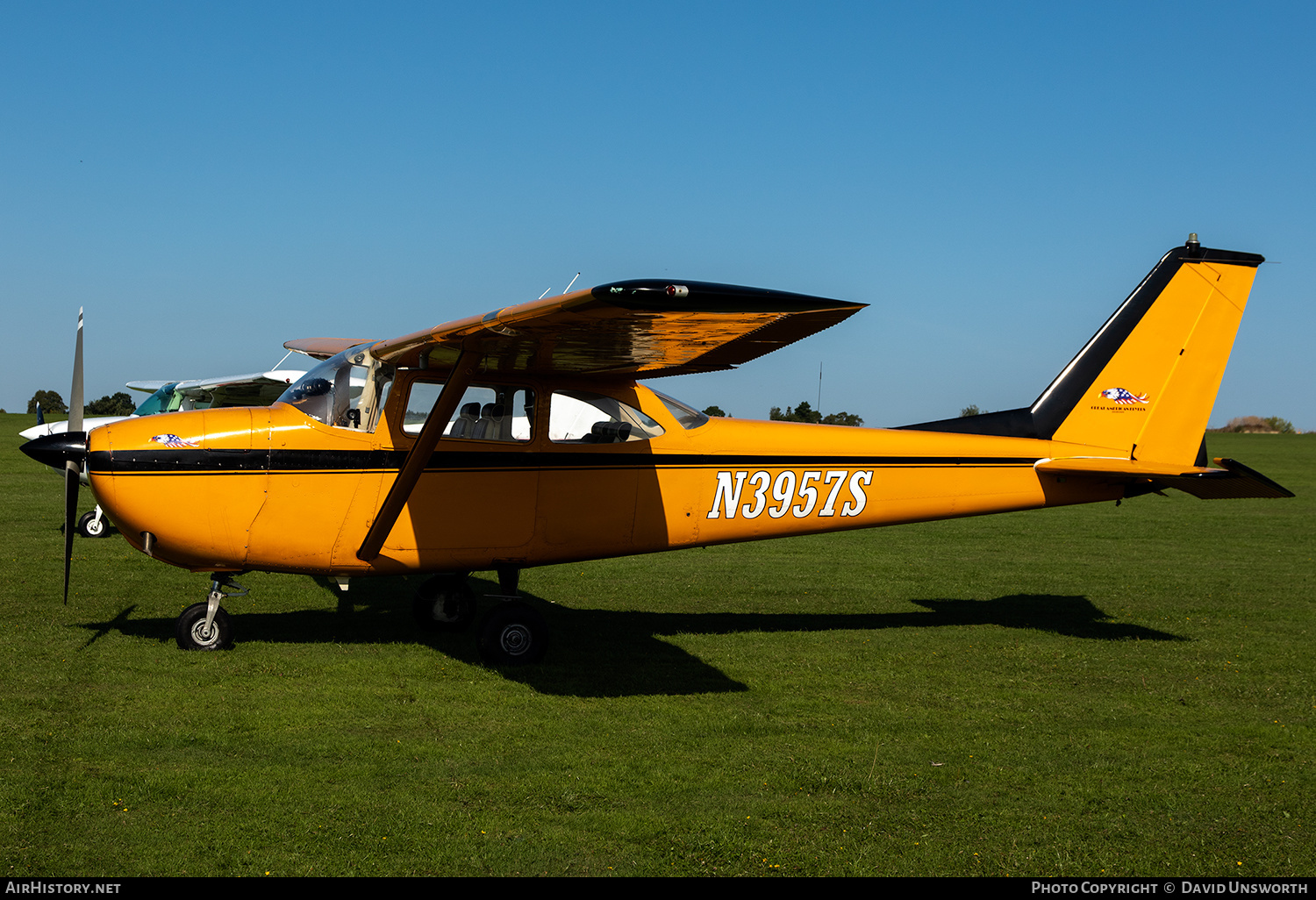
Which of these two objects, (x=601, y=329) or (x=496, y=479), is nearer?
(x=601, y=329)

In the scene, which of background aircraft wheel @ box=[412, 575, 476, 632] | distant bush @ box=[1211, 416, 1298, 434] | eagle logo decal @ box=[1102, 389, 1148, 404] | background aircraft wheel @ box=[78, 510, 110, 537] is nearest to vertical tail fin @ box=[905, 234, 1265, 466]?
eagle logo decal @ box=[1102, 389, 1148, 404]

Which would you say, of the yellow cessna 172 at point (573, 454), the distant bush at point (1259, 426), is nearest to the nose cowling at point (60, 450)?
the yellow cessna 172 at point (573, 454)

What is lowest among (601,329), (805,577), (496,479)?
(805,577)

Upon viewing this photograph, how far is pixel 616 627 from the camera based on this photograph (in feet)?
30.0

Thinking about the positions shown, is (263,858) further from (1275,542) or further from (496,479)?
(1275,542)

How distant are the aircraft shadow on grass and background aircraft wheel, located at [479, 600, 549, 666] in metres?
0.11

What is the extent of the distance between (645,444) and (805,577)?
482cm

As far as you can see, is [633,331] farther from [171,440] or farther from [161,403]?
[161,403]

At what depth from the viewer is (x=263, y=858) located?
418 cm

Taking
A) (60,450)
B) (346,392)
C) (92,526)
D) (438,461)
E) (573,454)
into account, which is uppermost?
(346,392)

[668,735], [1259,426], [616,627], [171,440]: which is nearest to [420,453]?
[171,440]

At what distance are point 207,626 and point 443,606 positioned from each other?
199 centimetres

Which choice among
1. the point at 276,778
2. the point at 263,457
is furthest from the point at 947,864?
the point at 263,457

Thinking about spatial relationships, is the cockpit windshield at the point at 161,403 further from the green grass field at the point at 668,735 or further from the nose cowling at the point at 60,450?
the nose cowling at the point at 60,450
